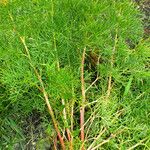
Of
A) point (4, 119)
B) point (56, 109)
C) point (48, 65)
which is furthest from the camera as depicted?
point (4, 119)

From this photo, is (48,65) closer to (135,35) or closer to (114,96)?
(114,96)

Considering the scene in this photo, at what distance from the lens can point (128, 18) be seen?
2.03 m

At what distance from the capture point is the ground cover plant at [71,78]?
1.86 metres

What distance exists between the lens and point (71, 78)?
180 centimetres

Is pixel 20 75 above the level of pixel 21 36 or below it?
below

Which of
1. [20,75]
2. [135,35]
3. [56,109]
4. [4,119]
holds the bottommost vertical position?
[4,119]

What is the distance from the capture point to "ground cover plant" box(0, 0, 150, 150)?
186 cm

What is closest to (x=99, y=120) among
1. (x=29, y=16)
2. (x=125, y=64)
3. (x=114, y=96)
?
(x=114, y=96)

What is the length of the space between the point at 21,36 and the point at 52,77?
237 millimetres

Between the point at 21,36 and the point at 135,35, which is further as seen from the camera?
the point at 135,35

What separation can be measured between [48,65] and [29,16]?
0.93 ft

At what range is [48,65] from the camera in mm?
1782

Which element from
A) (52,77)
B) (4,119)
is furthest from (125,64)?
(4,119)

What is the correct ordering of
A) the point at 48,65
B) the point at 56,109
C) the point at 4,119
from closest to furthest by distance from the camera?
the point at 48,65
the point at 56,109
the point at 4,119
